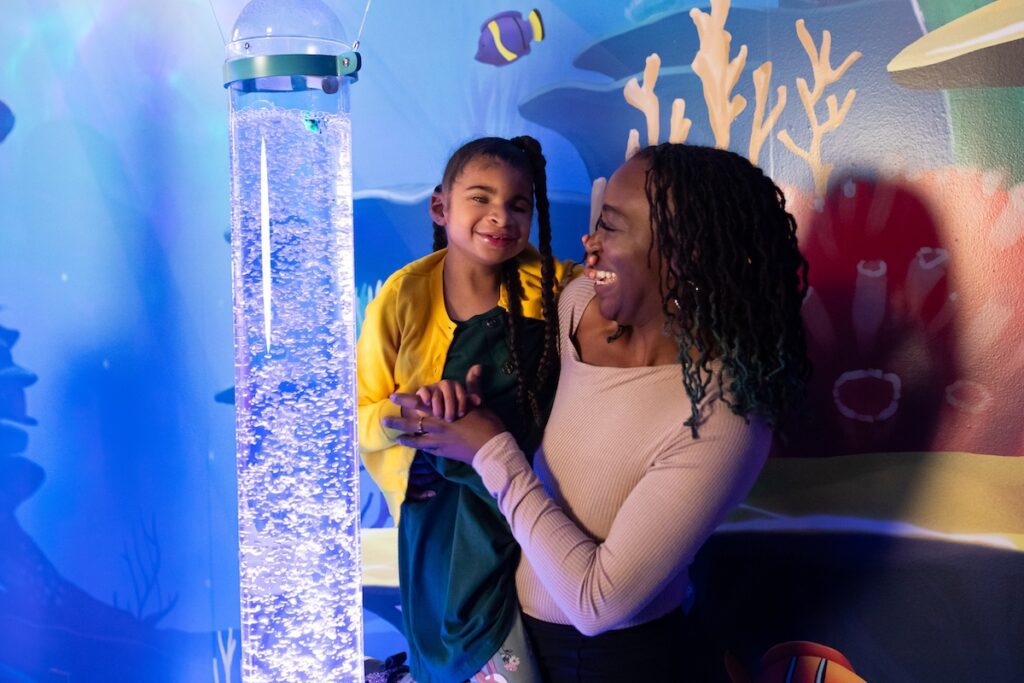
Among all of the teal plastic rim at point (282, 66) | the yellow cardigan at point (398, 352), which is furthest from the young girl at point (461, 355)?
the teal plastic rim at point (282, 66)

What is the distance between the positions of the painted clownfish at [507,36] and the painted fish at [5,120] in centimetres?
134

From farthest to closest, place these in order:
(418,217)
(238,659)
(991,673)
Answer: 1. (238,659)
2. (418,217)
3. (991,673)

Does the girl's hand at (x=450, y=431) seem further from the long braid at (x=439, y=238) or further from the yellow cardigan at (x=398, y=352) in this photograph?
the long braid at (x=439, y=238)

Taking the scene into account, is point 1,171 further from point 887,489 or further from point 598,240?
point 887,489

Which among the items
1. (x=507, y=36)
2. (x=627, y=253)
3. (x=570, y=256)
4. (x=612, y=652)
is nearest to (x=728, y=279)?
(x=627, y=253)

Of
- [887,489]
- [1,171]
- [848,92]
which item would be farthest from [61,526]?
[848,92]

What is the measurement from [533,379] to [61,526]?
1.59m

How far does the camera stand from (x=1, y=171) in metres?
2.53

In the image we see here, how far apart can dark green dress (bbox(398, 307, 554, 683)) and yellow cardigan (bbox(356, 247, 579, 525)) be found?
0.03 m

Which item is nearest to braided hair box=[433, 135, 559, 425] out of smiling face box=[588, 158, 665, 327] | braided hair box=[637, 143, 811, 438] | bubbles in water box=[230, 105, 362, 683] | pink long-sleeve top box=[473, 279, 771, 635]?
pink long-sleeve top box=[473, 279, 771, 635]

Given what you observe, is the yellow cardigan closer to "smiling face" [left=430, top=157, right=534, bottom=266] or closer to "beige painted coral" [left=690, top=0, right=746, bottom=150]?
"smiling face" [left=430, top=157, right=534, bottom=266]

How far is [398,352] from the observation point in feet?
6.08

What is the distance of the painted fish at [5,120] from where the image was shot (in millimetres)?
2518

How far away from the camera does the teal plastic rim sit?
54.8 inches
